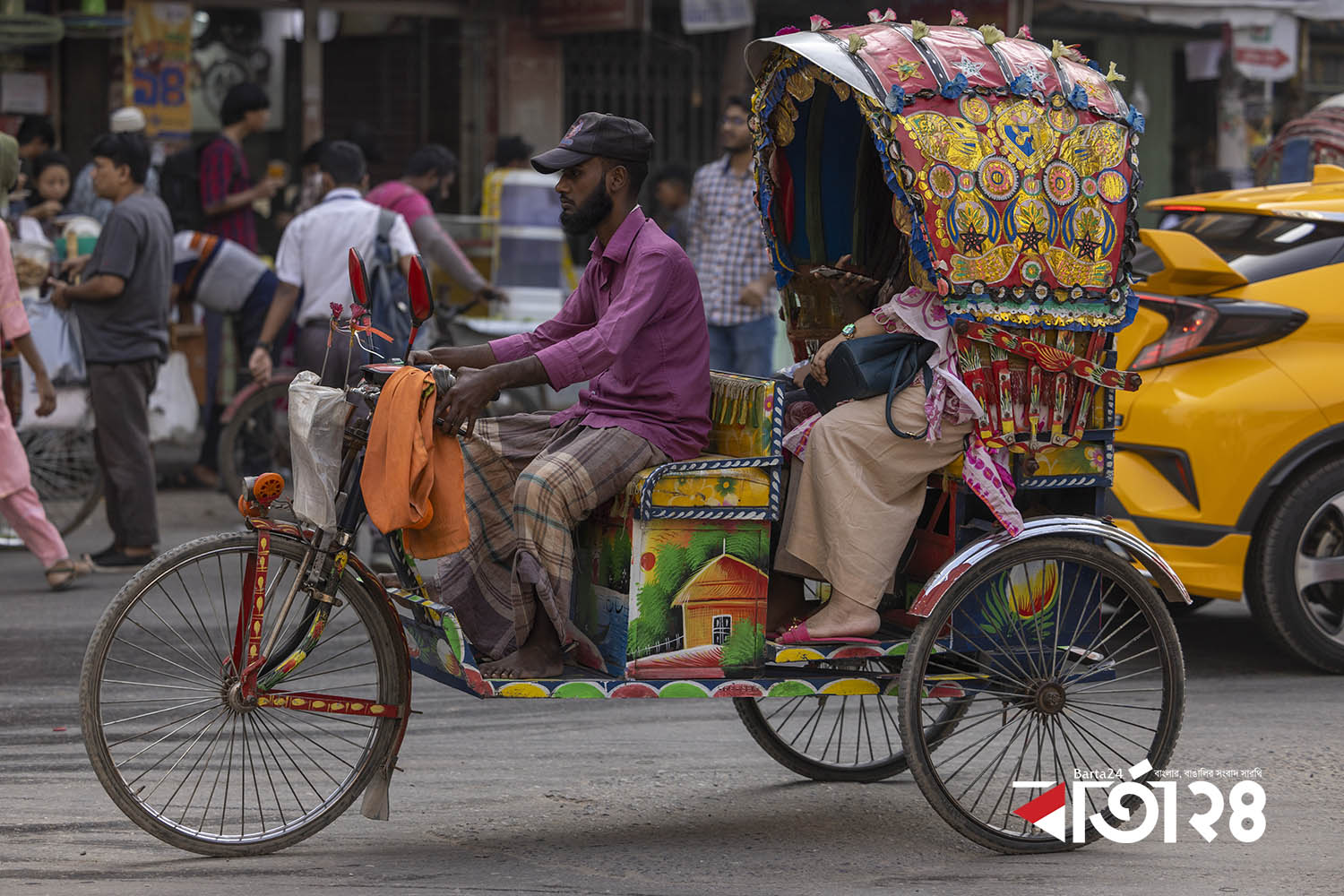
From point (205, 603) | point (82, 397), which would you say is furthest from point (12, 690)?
point (82, 397)

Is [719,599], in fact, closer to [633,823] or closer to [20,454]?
[633,823]

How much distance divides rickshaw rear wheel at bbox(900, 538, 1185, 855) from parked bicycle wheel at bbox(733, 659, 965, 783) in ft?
0.89

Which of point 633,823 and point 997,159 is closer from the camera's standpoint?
point 997,159

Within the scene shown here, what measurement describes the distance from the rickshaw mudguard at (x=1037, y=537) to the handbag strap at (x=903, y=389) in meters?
0.33

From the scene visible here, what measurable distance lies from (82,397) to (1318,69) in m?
14.0

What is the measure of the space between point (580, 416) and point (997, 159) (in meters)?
1.34

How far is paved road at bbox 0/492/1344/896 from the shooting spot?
4602mm

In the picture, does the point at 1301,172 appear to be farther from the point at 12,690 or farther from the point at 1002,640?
the point at 12,690

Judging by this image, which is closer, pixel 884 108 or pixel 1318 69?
pixel 884 108

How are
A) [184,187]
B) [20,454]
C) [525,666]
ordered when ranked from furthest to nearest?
[184,187] → [20,454] → [525,666]

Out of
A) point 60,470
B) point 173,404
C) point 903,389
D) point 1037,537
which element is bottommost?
point 60,470

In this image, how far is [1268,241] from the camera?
738 cm

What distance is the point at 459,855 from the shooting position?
4797 millimetres

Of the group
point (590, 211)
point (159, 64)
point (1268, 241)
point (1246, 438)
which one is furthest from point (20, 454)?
point (159, 64)
